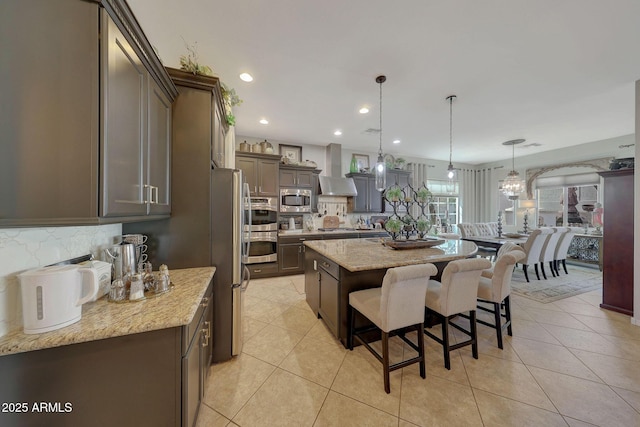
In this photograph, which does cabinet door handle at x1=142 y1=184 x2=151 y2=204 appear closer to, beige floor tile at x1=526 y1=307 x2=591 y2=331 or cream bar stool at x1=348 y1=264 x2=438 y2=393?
cream bar stool at x1=348 y1=264 x2=438 y2=393

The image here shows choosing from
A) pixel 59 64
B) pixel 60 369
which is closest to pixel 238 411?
pixel 60 369

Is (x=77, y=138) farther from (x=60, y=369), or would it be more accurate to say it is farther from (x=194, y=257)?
(x=194, y=257)

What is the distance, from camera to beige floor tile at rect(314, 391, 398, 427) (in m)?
1.42

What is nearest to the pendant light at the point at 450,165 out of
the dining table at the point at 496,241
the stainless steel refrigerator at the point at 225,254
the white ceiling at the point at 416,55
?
the white ceiling at the point at 416,55

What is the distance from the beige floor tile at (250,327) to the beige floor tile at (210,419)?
800 millimetres

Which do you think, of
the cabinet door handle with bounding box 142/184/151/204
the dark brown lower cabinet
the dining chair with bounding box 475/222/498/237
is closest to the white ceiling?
the cabinet door handle with bounding box 142/184/151/204

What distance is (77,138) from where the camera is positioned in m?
0.92

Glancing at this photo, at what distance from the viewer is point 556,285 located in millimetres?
3875

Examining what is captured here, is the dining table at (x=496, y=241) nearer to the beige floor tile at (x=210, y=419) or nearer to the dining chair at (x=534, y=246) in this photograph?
the dining chair at (x=534, y=246)

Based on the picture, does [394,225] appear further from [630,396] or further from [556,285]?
[556,285]

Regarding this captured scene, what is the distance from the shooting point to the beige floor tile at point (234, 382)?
1551 mm

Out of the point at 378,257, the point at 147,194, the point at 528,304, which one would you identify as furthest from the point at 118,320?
the point at 528,304

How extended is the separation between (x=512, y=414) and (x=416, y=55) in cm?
308

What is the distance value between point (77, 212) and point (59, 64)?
603mm
